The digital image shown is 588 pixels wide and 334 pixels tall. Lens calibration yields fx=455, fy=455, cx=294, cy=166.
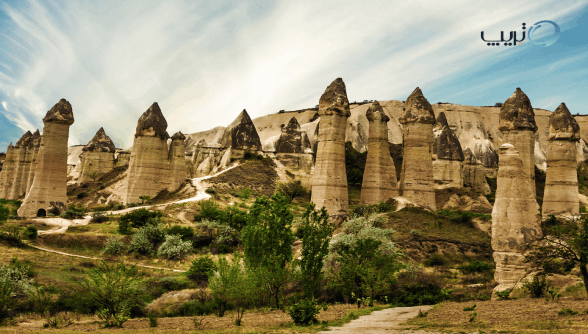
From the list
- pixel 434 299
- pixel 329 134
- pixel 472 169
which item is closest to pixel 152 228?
pixel 329 134

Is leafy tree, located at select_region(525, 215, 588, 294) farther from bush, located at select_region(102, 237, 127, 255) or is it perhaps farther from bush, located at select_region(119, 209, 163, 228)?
bush, located at select_region(119, 209, 163, 228)

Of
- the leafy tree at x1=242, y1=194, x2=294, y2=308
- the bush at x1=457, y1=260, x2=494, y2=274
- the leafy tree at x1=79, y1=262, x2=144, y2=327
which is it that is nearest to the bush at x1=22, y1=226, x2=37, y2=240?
the leafy tree at x1=79, y1=262, x2=144, y2=327

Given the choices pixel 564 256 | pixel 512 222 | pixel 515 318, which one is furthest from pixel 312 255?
pixel 564 256

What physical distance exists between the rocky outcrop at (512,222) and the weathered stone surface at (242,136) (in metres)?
36.5

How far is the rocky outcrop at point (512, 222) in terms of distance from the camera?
15422 mm

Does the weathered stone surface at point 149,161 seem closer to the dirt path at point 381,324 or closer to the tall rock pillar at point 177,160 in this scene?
the tall rock pillar at point 177,160

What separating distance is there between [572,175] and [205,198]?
2753cm

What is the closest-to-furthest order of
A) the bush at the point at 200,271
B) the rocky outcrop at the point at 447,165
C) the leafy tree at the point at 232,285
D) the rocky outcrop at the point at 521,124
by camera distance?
1. the leafy tree at the point at 232,285
2. the bush at the point at 200,271
3. the rocky outcrop at the point at 521,124
4. the rocky outcrop at the point at 447,165

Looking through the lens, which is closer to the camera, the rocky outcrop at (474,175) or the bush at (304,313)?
the bush at (304,313)

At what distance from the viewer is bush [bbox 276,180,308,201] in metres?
45.5

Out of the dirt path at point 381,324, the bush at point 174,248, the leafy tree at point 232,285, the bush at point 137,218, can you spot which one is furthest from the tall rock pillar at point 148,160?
the dirt path at point 381,324

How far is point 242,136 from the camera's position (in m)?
50.4

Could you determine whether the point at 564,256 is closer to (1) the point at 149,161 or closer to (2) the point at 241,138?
(1) the point at 149,161

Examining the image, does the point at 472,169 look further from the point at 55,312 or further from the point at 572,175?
the point at 55,312
